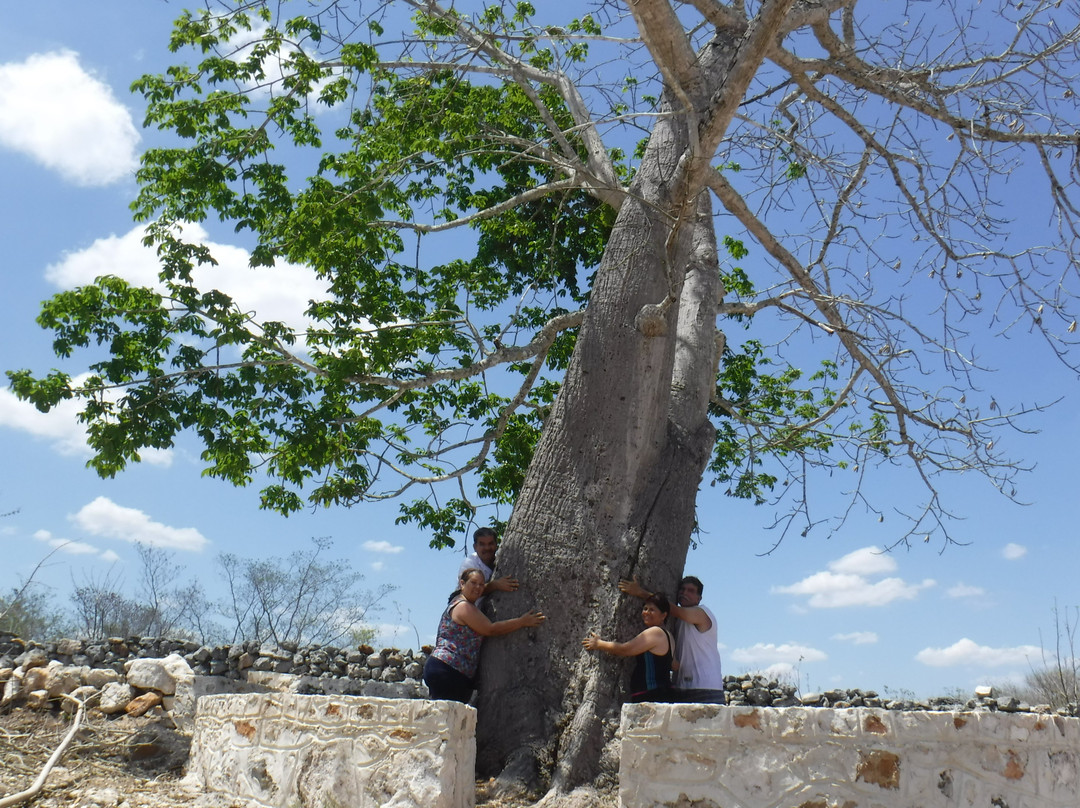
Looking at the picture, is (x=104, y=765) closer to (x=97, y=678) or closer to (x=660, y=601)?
(x=97, y=678)

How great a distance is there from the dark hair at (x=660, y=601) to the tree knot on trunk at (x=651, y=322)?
5.67ft

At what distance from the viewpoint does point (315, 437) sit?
7.77 m

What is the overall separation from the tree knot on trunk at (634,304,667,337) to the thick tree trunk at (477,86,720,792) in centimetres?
1

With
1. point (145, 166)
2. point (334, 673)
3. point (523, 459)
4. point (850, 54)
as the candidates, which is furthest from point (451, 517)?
point (850, 54)

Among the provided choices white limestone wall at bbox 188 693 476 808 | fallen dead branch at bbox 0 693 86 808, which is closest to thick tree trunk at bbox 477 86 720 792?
white limestone wall at bbox 188 693 476 808

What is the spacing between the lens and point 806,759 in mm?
3893

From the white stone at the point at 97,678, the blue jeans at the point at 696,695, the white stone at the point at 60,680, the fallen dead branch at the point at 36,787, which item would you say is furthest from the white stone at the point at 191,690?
the blue jeans at the point at 696,695

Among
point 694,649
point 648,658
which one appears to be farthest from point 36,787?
point 694,649

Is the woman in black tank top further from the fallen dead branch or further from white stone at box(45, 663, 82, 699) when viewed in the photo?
white stone at box(45, 663, 82, 699)

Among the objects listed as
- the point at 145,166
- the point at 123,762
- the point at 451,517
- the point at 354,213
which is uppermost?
the point at 145,166

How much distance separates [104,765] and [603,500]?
10.7ft

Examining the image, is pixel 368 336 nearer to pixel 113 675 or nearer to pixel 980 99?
pixel 113 675

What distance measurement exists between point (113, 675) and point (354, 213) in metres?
4.00

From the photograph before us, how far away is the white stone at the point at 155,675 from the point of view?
6539 mm
